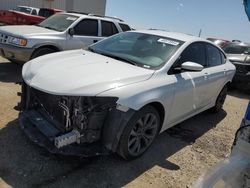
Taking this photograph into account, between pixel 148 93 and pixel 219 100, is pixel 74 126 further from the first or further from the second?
pixel 219 100

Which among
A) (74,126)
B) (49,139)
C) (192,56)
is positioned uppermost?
(192,56)

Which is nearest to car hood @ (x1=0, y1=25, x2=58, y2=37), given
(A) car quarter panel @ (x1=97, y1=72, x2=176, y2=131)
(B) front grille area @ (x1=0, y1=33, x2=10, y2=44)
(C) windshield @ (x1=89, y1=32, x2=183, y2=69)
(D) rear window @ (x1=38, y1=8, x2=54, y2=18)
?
(B) front grille area @ (x1=0, y1=33, x2=10, y2=44)

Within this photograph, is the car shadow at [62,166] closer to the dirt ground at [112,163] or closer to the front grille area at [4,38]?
the dirt ground at [112,163]

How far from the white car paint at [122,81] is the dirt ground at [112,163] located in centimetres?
44

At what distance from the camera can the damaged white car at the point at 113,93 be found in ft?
10.9

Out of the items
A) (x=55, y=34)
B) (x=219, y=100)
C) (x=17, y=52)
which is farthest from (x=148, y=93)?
(x=55, y=34)

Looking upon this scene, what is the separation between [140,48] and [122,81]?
4.01 feet

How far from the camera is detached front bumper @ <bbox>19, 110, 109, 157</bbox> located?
3318mm

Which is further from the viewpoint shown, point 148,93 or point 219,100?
point 219,100

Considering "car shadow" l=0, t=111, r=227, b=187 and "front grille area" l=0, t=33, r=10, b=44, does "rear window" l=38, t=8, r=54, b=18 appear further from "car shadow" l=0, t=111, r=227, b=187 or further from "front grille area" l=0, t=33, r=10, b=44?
"car shadow" l=0, t=111, r=227, b=187

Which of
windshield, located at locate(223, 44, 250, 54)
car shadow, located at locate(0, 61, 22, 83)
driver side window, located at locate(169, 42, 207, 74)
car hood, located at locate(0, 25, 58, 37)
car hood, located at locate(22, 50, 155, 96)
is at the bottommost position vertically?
car shadow, located at locate(0, 61, 22, 83)

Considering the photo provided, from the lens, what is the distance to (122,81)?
3529 mm

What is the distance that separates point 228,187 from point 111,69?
6.65 feet

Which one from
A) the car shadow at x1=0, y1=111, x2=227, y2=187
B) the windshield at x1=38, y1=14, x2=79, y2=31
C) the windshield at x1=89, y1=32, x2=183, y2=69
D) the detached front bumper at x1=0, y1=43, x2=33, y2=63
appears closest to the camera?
the car shadow at x1=0, y1=111, x2=227, y2=187
